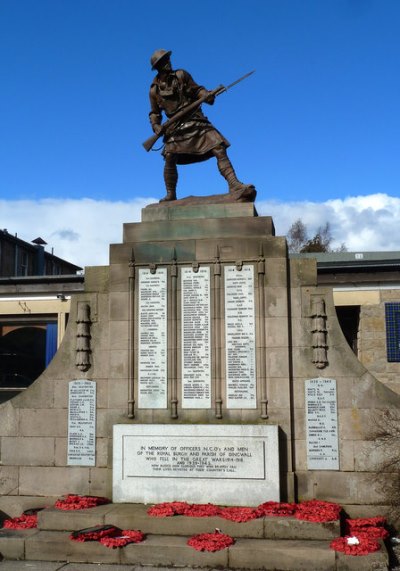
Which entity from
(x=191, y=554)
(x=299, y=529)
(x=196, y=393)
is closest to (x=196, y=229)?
(x=196, y=393)

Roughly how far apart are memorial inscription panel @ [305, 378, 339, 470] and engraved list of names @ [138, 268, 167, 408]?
268 centimetres

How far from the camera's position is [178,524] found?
10.1 metres

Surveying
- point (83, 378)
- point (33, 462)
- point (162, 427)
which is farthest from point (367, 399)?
point (33, 462)

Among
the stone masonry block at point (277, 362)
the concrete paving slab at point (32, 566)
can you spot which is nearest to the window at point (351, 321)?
the stone masonry block at point (277, 362)

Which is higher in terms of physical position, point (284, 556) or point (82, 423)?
point (82, 423)

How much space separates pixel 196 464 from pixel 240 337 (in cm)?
240

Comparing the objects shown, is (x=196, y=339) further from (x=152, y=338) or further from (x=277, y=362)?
(x=277, y=362)

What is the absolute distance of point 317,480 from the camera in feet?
36.2

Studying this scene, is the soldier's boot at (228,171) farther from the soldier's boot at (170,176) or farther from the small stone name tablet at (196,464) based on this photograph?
the small stone name tablet at (196,464)

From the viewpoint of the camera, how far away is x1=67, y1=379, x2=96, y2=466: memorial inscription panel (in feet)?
38.6

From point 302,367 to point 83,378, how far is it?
13.7 feet

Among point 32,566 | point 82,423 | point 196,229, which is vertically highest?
point 196,229

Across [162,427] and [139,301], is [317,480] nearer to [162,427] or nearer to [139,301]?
[162,427]

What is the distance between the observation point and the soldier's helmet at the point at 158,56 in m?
12.8
